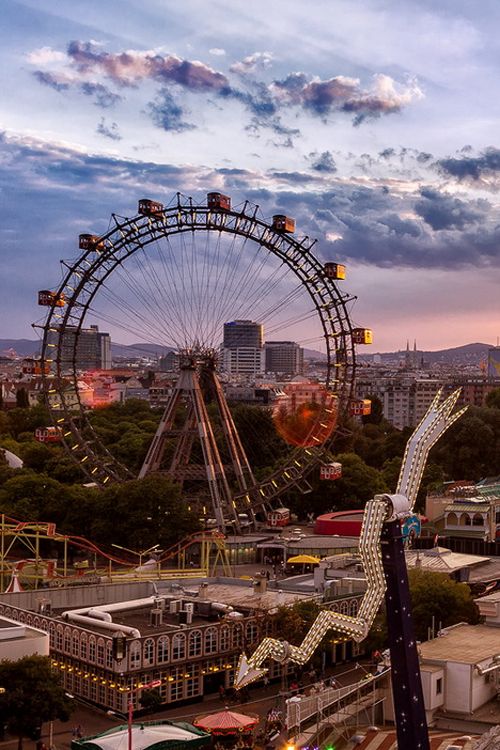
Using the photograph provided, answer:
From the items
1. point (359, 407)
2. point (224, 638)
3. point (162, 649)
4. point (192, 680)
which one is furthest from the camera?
point (359, 407)

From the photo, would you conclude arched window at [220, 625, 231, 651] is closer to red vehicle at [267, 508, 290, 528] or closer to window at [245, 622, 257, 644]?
window at [245, 622, 257, 644]

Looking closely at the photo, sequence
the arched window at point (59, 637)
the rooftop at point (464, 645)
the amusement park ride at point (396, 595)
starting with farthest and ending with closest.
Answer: the arched window at point (59, 637) → the rooftop at point (464, 645) → the amusement park ride at point (396, 595)

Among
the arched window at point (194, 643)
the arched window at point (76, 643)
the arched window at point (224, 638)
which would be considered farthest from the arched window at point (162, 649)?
the arched window at point (76, 643)

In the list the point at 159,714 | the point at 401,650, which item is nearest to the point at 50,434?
the point at 159,714

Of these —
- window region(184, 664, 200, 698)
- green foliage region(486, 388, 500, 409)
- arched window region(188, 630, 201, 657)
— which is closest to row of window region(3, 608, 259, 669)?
arched window region(188, 630, 201, 657)

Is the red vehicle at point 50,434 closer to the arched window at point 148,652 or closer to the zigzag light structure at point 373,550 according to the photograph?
the arched window at point 148,652

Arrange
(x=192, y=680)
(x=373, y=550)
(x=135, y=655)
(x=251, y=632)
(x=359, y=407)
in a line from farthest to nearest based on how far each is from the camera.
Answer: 1. (x=359, y=407)
2. (x=251, y=632)
3. (x=192, y=680)
4. (x=135, y=655)
5. (x=373, y=550)

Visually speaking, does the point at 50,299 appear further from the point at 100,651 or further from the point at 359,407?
the point at 100,651
